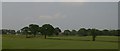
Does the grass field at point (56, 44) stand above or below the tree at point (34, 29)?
below

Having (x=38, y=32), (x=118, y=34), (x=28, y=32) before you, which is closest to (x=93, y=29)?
(x=118, y=34)

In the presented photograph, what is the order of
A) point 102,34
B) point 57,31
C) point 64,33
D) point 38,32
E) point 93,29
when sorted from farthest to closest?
point 64,33 → point 57,31 → point 38,32 → point 102,34 → point 93,29

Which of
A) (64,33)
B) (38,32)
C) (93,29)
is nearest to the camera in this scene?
(93,29)

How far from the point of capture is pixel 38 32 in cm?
11825

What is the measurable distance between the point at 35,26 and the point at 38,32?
7.21 meters

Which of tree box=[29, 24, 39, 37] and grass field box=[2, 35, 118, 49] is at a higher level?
tree box=[29, 24, 39, 37]

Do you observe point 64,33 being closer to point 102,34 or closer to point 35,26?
point 35,26

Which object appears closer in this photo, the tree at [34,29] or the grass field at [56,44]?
the grass field at [56,44]

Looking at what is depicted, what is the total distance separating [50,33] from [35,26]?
15.9 metres

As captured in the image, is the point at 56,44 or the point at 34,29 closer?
the point at 56,44

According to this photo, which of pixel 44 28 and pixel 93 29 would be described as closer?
pixel 93 29

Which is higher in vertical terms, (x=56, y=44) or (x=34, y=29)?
(x=34, y=29)

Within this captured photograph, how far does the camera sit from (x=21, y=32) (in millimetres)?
130500

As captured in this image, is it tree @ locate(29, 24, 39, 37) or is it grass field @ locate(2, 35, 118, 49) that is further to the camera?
tree @ locate(29, 24, 39, 37)
